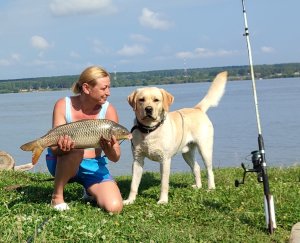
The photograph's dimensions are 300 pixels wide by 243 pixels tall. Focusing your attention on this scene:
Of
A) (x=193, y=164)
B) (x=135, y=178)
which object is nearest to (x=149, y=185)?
(x=193, y=164)

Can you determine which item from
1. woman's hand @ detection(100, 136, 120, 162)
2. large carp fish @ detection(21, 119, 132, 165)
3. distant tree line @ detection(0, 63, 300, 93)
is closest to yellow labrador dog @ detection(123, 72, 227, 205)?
woman's hand @ detection(100, 136, 120, 162)

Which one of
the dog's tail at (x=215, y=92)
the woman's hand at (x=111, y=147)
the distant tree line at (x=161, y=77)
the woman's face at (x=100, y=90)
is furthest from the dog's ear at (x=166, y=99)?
the distant tree line at (x=161, y=77)

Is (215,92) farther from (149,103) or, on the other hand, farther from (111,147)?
(111,147)

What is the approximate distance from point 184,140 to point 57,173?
7.88ft

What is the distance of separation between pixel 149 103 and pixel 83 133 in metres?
1.25

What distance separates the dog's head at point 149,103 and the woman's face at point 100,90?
52 centimetres

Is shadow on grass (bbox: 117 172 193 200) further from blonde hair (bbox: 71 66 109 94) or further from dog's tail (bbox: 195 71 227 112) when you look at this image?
blonde hair (bbox: 71 66 109 94)

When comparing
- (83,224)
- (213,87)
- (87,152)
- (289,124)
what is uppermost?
(213,87)

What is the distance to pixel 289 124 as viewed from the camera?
30969 mm

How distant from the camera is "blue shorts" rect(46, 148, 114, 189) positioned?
283 inches

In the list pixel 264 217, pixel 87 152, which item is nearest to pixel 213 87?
pixel 87 152

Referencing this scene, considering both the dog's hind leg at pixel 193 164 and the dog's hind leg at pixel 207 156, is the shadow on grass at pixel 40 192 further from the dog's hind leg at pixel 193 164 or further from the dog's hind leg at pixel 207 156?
the dog's hind leg at pixel 207 156

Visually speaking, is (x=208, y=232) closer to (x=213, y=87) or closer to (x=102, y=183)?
(x=102, y=183)

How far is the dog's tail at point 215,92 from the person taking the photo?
29.6ft
